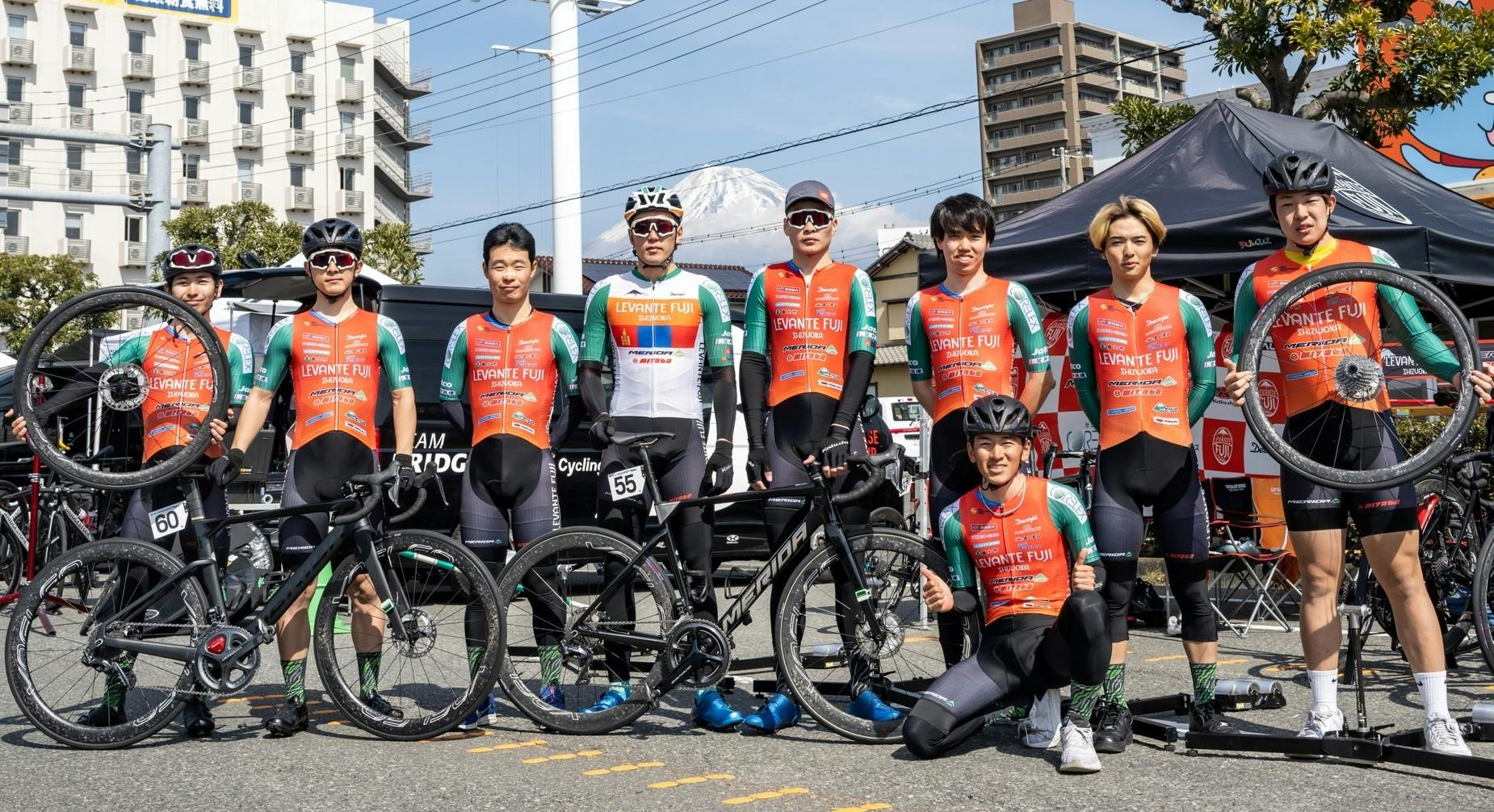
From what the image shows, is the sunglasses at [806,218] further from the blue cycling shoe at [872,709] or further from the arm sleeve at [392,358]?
the blue cycling shoe at [872,709]

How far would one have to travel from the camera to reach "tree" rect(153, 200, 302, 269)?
42250mm

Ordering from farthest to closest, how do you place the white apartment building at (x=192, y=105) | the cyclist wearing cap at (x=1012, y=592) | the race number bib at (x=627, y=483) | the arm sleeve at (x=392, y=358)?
the white apartment building at (x=192, y=105) → the arm sleeve at (x=392, y=358) → the race number bib at (x=627, y=483) → the cyclist wearing cap at (x=1012, y=592)

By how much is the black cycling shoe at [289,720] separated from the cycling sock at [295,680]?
16 mm

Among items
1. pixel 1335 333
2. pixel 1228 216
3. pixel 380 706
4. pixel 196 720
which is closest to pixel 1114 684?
pixel 1335 333

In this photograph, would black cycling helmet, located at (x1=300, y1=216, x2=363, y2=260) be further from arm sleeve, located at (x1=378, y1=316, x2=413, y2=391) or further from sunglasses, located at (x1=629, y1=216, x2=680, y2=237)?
sunglasses, located at (x1=629, y1=216, x2=680, y2=237)

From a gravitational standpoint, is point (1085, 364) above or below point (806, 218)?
below

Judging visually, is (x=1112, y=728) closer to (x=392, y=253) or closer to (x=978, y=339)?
(x=978, y=339)

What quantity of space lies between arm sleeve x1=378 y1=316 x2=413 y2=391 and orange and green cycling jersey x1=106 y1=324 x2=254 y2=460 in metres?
0.67

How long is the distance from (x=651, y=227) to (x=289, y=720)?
2.65 m

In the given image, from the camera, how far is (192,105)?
72.6 m

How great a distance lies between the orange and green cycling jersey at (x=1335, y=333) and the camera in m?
5.27

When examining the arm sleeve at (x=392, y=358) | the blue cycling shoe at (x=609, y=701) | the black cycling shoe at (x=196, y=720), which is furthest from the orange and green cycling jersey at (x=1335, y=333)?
the black cycling shoe at (x=196, y=720)

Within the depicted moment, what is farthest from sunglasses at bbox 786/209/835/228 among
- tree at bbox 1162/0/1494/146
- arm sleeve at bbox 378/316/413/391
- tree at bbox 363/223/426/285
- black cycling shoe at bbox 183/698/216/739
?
tree at bbox 363/223/426/285

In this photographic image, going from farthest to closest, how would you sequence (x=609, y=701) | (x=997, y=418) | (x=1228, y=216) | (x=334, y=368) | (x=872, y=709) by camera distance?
(x=1228, y=216) < (x=334, y=368) < (x=609, y=701) < (x=872, y=709) < (x=997, y=418)
